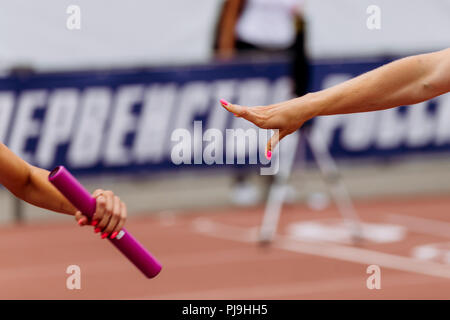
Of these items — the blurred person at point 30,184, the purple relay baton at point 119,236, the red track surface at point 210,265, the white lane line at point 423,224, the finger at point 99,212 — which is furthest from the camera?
the white lane line at point 423,224

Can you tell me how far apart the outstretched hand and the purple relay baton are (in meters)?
0.42

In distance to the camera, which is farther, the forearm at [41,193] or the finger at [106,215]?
→ the forearm at [41,193]

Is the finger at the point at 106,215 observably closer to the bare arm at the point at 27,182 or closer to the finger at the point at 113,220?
the finger at the point at 113,220

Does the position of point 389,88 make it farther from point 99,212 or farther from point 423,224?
point 423,224

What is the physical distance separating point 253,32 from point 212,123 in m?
1.57

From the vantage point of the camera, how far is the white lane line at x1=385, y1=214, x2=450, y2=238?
407 inches

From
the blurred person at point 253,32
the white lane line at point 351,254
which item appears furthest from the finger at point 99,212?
the blurred person at point 253,32

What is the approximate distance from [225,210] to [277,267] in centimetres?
364

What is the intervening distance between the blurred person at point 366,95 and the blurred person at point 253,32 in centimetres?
941

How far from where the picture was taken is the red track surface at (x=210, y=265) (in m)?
7.68

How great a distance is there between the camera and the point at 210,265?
895 centimetres

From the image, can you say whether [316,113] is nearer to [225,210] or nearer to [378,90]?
[378,90]

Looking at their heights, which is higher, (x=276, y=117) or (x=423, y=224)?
(x=423, y=224)

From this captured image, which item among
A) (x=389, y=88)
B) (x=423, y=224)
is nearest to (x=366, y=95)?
(x=389, y=88)
